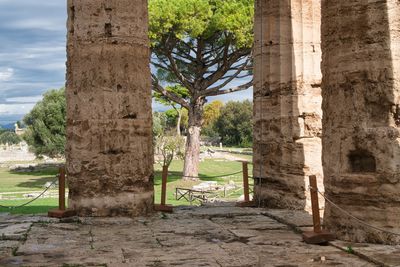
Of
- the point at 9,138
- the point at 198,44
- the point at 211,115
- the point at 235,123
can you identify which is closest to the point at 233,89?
the point at 198,44

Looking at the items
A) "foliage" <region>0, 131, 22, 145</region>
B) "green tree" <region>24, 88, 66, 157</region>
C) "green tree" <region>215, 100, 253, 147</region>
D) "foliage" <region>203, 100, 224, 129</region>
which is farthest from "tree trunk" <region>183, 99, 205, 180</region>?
"foliage" <region>0, 131, 22, 145</region>

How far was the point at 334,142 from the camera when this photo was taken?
7.20 metres

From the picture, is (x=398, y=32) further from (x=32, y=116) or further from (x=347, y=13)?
(x=32, y=116)

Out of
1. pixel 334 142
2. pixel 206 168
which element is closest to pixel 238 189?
pixel 206 168

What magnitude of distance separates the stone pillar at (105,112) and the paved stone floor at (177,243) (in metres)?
0.52

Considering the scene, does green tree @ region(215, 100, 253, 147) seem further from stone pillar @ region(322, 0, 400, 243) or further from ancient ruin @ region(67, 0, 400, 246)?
stone pillar @ region(322, 0, 400, 243)

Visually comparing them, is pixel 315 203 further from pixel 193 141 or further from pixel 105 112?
pixel 193 141

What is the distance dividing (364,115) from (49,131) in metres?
31.0

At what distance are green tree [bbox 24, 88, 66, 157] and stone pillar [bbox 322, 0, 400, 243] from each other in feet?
96.3

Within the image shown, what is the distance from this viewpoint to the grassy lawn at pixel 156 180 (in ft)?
63.4

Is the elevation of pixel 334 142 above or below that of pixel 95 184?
above

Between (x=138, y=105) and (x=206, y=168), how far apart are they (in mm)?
A: 25575

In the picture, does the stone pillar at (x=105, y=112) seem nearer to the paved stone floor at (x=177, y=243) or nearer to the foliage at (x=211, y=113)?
the paved stone floor at (x=177, y=243)

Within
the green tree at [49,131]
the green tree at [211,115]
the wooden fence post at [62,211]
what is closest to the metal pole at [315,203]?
the wooden fence post at [62,211]
